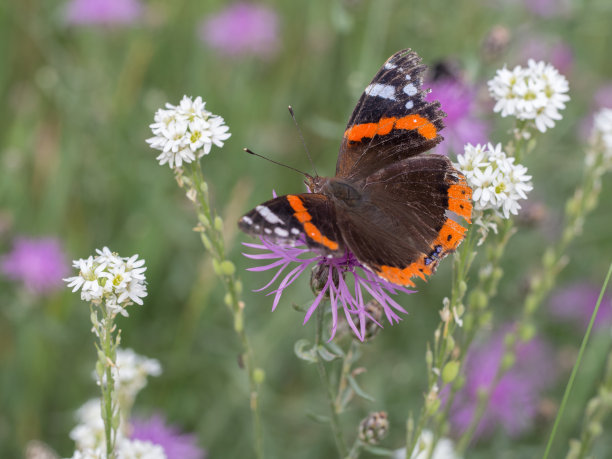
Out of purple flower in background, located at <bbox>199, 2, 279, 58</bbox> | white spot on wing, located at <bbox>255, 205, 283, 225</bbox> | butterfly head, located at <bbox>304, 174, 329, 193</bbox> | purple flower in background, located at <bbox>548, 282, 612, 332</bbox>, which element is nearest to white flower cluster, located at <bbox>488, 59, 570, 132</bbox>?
butterfly head, located at <bbox>304, 174, 329, 193</bbox>

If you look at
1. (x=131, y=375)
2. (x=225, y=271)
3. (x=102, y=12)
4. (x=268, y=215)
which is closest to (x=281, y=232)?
(x=268, y=215)

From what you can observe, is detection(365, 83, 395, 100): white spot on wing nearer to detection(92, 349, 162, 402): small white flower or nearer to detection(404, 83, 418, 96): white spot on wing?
detection(404, 83, 418, 96): white spot on wing

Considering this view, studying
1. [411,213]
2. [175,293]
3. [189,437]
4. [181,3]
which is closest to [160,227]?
[175,293]

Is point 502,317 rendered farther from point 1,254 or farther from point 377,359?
point 1,254

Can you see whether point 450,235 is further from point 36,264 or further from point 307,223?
point 36,264

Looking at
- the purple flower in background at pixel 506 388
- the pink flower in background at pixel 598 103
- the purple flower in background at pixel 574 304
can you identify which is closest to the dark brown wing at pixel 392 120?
the purple flower in background at pixel 506 388

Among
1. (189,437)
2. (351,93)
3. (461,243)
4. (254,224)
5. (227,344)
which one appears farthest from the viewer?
(227,344)
